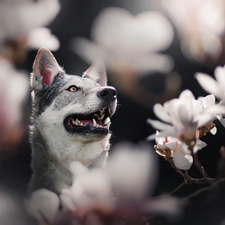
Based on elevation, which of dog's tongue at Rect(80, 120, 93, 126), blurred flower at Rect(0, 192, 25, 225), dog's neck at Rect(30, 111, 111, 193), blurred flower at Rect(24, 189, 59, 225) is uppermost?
blurred flower at Rect(24, 189, 59, 225)

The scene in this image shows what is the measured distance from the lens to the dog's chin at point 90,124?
992 millimetres

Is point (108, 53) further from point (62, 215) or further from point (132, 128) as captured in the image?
point (132, 128)

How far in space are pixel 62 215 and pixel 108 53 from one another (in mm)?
271

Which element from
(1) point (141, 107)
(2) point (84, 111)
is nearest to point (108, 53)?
(2) point (84, 111)

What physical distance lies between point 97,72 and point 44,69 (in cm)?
25

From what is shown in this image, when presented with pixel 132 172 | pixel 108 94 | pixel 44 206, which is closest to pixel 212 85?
pixel 132 172

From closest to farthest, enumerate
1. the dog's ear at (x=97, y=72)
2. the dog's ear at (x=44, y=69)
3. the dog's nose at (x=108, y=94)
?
the dog's nose at (x=108, y=94) → the dog's ear at (x=44, y=69) → the dog's ear at (x=97, y=72)

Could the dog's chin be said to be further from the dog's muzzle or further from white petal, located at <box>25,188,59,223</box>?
white petal, located at <box>25,188,59,223</box>

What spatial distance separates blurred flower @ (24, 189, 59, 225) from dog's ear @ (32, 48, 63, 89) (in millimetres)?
769

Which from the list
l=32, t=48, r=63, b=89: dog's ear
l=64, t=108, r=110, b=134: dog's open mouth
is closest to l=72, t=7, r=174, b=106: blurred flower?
l=64, t=108, r=110, b=134: dog's open mouth

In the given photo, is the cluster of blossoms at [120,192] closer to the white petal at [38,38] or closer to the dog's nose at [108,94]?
the white petal at [38,38]

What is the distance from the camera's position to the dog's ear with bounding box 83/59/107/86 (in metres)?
1.17

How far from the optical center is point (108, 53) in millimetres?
430

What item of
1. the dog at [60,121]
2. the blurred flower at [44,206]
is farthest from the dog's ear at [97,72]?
the blurred flower at [44,206]
